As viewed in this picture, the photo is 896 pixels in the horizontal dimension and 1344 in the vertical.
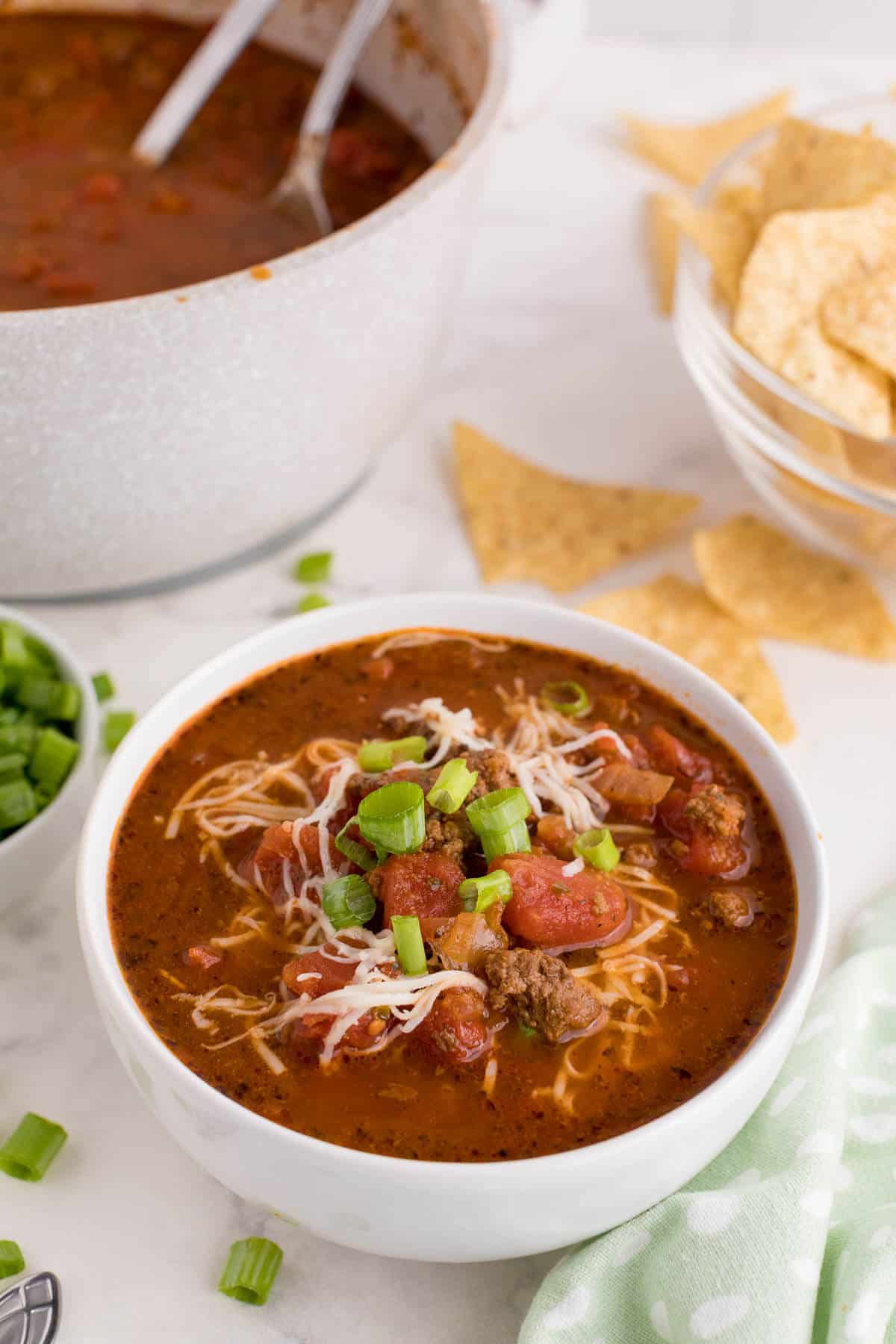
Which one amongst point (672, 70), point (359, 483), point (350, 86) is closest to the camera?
point (359, 483)

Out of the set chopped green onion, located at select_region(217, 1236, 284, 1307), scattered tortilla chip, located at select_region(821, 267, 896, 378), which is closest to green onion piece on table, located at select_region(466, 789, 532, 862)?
chopped green onion, located at select_region(217, 1236, 284, 1307)

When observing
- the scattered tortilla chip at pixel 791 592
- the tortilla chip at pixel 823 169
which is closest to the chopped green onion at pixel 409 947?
the scattered tortilla chip at pixel 791 592

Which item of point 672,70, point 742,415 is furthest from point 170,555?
point 672,70

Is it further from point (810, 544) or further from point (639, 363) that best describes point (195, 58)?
point (810, 544)

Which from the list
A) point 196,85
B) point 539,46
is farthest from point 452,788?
point 539,46

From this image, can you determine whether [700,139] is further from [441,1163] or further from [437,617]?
[441,1163]

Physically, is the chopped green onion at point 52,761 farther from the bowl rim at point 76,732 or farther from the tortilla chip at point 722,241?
the tortilla chip at point 722,241
